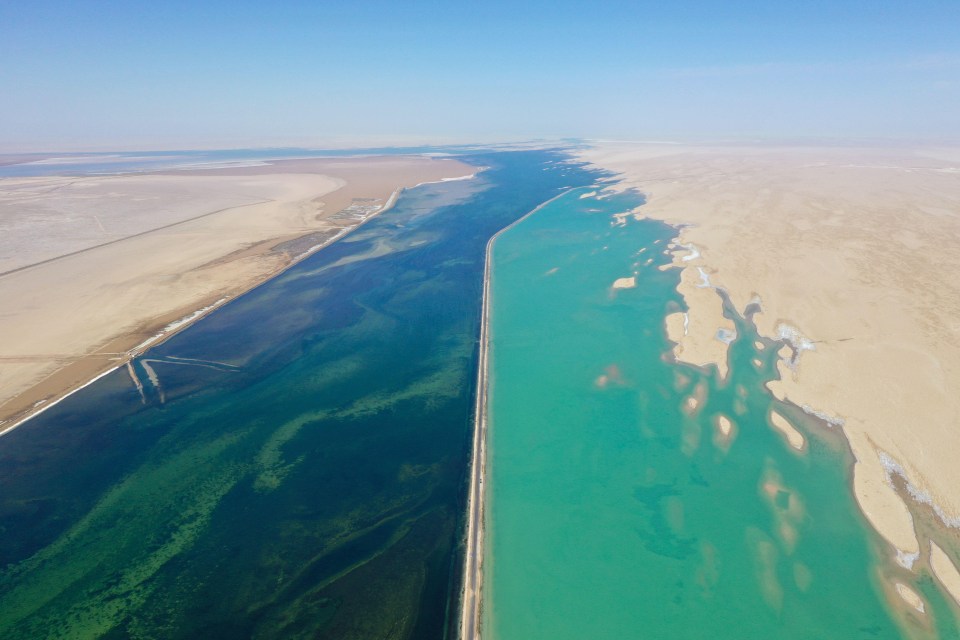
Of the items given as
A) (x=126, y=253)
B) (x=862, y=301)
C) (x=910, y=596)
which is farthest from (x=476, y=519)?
(x=126, y=253)

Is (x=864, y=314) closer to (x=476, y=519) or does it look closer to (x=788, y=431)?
(x=788, y=431)

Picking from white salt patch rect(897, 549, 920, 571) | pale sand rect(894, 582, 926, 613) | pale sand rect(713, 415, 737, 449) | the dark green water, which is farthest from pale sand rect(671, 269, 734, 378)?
the dark green water

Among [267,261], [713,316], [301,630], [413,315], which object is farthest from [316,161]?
[301,630]

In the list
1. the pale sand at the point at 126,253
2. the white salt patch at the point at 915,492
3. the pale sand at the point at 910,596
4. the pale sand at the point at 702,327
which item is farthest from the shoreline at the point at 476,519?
the pale sand at the point at 126,253

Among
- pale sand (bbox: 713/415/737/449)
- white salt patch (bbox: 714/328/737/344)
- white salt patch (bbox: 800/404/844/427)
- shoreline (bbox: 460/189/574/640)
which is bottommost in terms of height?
shoreline (bbox: 460/189/574/640)

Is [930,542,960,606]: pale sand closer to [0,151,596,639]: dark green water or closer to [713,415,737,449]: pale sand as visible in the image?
[713,415,737,449]: pale sand

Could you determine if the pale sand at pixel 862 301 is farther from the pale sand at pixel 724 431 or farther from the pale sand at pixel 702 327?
the pale sand at pixel 724 431
